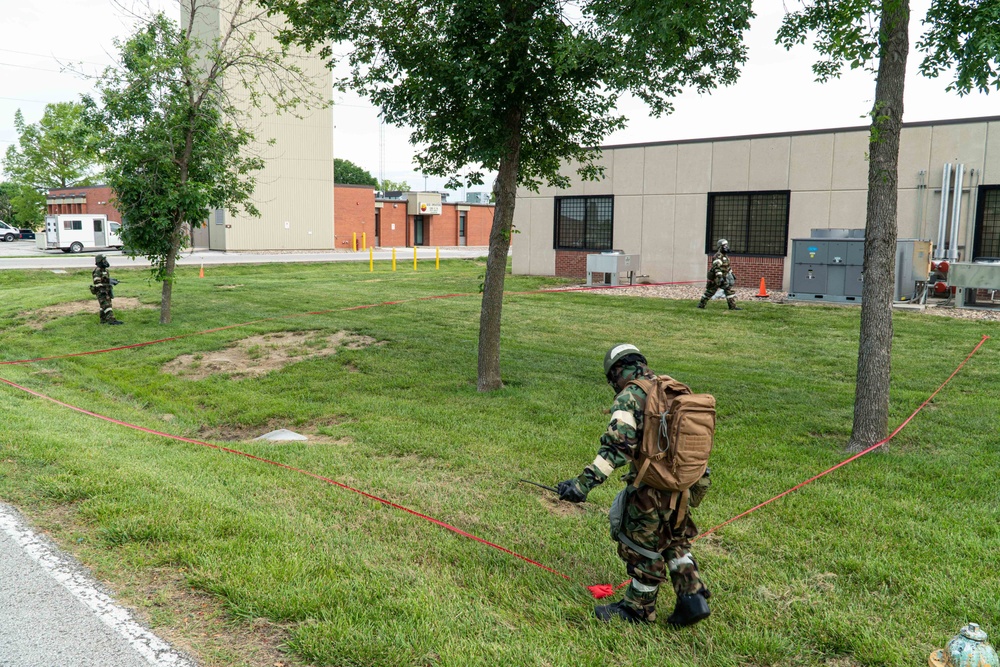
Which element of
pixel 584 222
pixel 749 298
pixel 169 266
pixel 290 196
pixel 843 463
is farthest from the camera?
pixel 290 196

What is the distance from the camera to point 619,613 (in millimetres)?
4043

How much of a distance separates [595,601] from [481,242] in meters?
68.2

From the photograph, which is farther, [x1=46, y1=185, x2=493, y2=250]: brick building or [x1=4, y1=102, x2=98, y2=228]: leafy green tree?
[x1=4, y1=102, x2=98, y2=228]: leafy green tree

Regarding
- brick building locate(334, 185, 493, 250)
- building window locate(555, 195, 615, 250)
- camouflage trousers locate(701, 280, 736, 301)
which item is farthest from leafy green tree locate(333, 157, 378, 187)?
camouflage trousers locate(701, 280, 736, 301)

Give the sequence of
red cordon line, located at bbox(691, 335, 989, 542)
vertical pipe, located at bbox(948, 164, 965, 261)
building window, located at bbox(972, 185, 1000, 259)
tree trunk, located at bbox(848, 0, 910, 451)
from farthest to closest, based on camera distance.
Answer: building window, located at bbox(972, 185, 1000, 259)
vertical pipe, located at bbox(948, 164, 965, 261)
tree trunk, located at bbox(848, 0, 910, 451)
red cordon line, located at bbox(691, 335, 989, 542)

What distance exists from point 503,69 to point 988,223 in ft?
51.6

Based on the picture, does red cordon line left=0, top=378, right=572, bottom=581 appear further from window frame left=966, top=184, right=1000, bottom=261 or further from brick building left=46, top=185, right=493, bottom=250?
brick building left=46, top=185, right=493, bottom=250

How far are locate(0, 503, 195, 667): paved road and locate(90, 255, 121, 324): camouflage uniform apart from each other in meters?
11.0

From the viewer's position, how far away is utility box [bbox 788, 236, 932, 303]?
18.1 metres

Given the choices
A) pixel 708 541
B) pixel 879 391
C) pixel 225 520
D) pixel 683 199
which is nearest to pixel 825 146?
pixel 683 199

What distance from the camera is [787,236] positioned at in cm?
2198

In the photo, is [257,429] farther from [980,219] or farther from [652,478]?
[980,219]

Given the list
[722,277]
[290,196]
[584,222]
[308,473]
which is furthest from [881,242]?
[290,196]

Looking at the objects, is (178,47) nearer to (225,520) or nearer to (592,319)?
(592,319)
